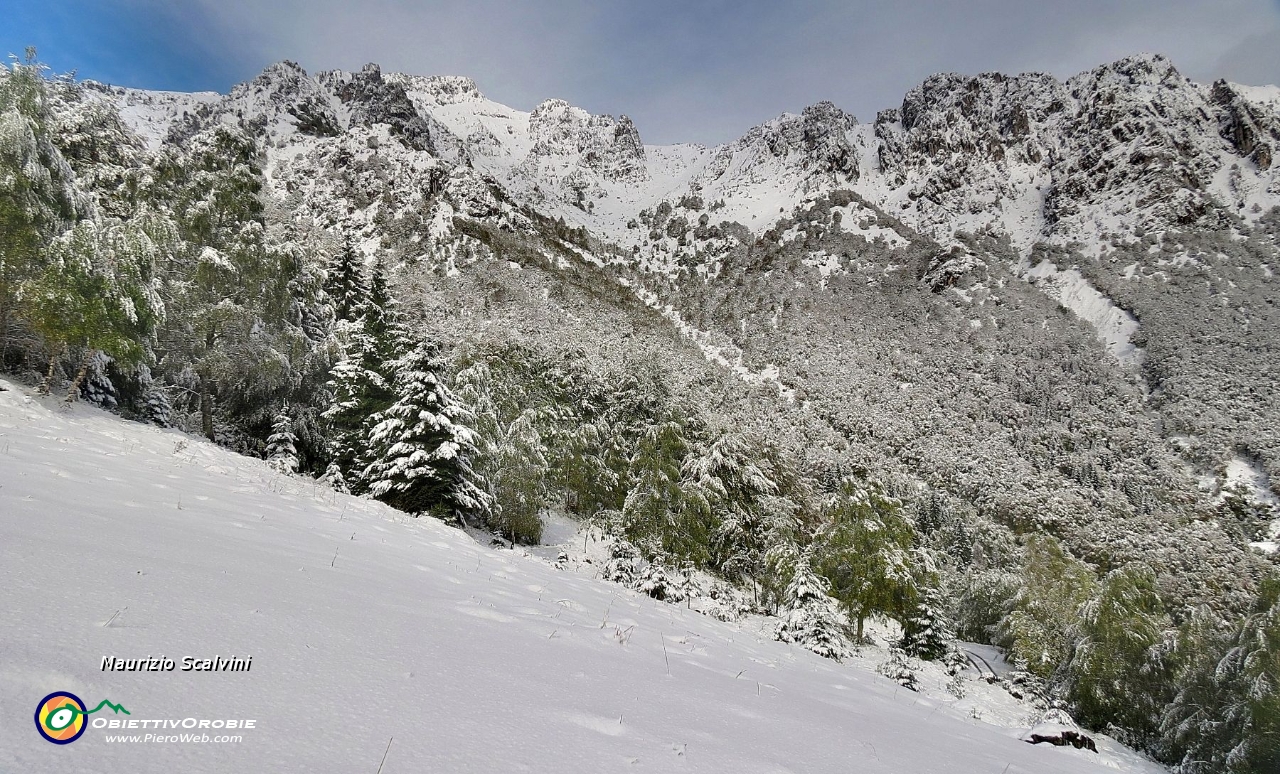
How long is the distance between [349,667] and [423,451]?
43.2 feet

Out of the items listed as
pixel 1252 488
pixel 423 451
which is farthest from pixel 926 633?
pixel 1252 488

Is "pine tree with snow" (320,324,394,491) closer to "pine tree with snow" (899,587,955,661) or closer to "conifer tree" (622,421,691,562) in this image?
"conifer tree" (622,421,691,562)

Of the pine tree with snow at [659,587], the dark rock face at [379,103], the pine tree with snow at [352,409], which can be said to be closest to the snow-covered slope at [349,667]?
the pine tree with snow at [659,587]

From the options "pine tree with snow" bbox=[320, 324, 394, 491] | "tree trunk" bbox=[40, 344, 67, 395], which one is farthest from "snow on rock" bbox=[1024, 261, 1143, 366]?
"tree trunk" bbox=[40, 344, 67, 395]

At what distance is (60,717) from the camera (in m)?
1.30

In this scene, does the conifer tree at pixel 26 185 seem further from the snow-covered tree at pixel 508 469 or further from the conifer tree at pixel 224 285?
the snow-covered tree at pixel 508 469

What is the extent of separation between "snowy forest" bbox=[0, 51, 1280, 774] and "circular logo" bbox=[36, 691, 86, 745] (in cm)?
1219

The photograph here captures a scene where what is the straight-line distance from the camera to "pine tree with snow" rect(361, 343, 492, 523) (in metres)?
14.1

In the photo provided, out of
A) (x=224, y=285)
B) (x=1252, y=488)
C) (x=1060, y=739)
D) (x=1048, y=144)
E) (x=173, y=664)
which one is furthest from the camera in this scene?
(x=1048, y=144)

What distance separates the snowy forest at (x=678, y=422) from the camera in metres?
12.8

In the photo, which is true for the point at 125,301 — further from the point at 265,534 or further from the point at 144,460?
the point at 265,534

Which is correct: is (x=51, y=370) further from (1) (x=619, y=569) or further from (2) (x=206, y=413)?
(1) (x=619, y=569)

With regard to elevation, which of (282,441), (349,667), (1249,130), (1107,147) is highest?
(1249,130)

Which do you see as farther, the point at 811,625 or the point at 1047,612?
the point at 1047,612
